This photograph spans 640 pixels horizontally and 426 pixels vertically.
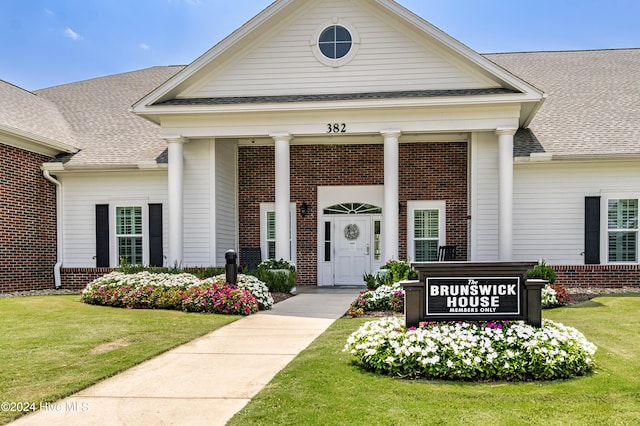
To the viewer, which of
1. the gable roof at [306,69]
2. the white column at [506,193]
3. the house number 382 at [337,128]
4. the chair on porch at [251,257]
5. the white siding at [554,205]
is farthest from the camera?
the chair on porch at [251,257]

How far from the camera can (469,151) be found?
17078 millimetres

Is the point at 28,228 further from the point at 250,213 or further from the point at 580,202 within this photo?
the point at 580,202

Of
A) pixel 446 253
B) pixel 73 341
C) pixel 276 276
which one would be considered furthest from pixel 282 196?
pixel 73 341

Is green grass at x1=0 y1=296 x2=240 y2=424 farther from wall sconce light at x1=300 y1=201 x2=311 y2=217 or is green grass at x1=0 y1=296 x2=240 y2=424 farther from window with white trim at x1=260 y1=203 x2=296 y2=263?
wall sconce light at x1=300 y1=201 x2=311 y2=217

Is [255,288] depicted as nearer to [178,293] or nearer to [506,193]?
[178,293]

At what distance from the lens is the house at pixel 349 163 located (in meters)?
15.3

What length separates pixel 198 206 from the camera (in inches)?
658

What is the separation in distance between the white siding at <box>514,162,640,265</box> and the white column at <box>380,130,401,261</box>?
3.41 metres

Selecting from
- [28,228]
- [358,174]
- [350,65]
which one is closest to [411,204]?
[358,174]

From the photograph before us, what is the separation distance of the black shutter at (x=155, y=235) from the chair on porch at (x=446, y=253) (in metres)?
7.64

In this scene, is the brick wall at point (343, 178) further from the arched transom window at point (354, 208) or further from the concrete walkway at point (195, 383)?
the concrete walkway at point (195, 383)

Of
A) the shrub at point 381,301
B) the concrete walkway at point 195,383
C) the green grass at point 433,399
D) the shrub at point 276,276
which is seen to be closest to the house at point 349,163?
the shrub at point 276,276

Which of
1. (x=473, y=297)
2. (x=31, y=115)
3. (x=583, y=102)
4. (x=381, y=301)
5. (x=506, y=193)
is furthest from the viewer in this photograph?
(x=583, y=102)

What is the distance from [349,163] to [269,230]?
308cm
